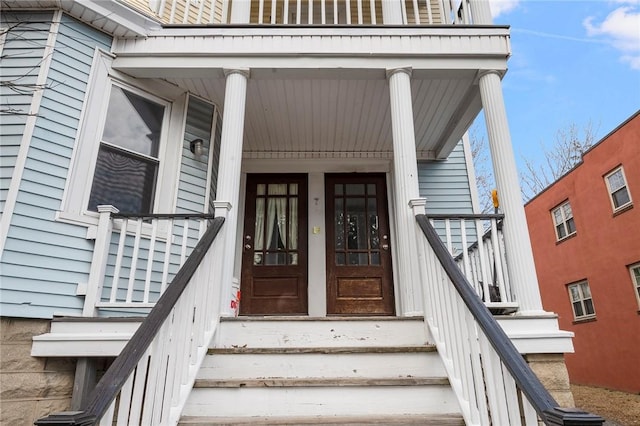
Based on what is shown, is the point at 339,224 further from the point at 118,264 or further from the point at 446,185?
the point at 118,264

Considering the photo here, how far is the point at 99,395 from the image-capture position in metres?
1.27

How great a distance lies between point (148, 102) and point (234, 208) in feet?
5.54

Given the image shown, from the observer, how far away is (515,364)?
1423mm

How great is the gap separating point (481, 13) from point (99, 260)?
166 inches

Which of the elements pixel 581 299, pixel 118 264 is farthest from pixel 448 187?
pixel 581 299

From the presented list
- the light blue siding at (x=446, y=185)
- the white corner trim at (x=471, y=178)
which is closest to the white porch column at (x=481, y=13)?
the white corner trim at (x=471, y=178)

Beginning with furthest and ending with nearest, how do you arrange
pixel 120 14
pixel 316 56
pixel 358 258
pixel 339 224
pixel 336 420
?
pixel 339 224 < pixel 358 258 < pixel 316 56 < pixel 120 14 < pixel 336 420

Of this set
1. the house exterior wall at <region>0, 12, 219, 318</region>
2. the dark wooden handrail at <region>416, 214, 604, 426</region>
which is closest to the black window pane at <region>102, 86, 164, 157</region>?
the house exterior wall at <region>0, 12, 219, 318</region>

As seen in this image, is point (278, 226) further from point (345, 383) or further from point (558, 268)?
point (558, 268)

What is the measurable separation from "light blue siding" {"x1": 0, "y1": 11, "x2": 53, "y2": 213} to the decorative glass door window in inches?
109

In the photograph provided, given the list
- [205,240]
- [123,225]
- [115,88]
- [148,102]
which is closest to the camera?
[205,240]

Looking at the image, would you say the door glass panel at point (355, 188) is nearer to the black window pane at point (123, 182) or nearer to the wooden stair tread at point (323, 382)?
the black window pane at point (123, 182)

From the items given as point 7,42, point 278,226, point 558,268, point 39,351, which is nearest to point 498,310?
point 278,226

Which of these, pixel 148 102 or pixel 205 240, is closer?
pixel 205 240
